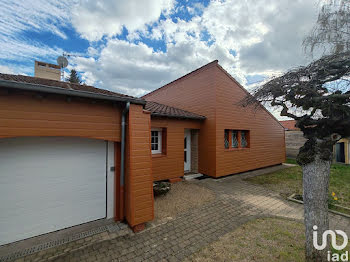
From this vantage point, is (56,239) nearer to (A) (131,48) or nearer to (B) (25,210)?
(B) (25,210)

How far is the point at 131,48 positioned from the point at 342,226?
41.8 feet

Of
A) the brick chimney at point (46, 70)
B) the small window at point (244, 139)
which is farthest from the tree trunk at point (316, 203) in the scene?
the brick chimney at point (46, 70)

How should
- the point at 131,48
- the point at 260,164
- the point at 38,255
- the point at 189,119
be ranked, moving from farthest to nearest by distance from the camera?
1. the point at 131,48
2. the point at 260,164
3. the point at 189,119
4. the point at 38,255

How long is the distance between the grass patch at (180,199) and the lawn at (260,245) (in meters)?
1.41

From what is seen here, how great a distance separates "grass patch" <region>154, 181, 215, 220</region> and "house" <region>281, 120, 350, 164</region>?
7286 mm

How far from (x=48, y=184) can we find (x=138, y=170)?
193 cm

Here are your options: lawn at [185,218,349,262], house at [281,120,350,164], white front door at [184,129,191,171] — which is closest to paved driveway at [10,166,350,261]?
lawn at [185,218,349,262]

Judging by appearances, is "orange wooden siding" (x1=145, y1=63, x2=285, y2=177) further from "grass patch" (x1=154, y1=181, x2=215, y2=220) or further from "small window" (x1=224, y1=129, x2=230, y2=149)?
"grass patch" (x1=154, y1=181, x2=215, y2=220)

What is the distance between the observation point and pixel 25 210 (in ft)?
9.36

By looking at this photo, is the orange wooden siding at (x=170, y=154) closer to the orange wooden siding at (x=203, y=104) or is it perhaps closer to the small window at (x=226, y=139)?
the orange wooden siding at (x=203, y=104)

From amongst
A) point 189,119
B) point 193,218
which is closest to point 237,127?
point 189,119

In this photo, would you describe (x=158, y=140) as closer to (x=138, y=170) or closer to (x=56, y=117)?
(x=138, y=170)

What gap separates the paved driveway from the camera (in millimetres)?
2451

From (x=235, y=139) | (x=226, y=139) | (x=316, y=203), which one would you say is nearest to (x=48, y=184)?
(x=316, y=203)
